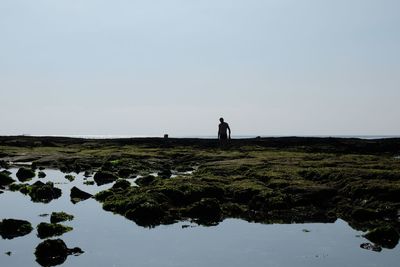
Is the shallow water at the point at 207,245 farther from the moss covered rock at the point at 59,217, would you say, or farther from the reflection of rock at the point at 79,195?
the reflection of rock at the point at 79,195

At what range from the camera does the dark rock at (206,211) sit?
644 inches

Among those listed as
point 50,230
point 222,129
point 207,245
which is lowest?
point 207,245

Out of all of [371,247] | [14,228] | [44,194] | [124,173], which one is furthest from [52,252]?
[124,173]

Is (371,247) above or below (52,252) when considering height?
above

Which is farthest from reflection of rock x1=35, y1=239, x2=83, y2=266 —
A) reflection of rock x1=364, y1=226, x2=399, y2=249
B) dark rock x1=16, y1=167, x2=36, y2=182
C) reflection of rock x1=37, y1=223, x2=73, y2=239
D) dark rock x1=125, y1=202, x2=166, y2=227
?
dark rock x1=16, y1=167, x2=36, y2=182

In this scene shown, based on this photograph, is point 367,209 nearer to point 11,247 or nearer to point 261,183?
point 261,183

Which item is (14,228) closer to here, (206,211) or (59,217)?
(59,217)

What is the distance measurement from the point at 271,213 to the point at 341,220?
2.64 meters

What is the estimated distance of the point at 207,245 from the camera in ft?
42.1

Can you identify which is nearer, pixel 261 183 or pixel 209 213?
pixel 209 213

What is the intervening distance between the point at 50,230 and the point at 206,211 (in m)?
5.70

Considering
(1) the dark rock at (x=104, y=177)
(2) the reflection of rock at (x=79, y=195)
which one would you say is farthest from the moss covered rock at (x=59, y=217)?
(1) the dark rock at (x=104, y=177)

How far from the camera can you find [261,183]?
Answer: 21.6m

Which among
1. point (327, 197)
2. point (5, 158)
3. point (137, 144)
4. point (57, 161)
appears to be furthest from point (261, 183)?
point (137, 144)
